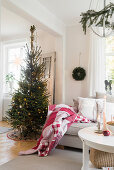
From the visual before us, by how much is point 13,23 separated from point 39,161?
3.97 m

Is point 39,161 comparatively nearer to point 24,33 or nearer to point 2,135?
point 2,135

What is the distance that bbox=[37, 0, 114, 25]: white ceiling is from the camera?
383 cm

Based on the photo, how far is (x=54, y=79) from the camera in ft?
16.7

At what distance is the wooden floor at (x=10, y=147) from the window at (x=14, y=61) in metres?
2.81

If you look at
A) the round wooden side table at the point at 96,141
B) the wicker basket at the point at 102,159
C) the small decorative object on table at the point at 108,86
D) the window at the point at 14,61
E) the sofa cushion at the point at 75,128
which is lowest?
the wicker basket at the point at 102,159

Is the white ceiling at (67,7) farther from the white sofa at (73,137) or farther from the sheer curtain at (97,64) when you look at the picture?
the white sofa at (73,137)

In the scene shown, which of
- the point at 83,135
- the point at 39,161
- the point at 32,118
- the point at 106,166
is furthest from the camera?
the point at 32,118

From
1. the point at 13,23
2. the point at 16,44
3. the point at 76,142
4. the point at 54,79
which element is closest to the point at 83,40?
the point at 54,79

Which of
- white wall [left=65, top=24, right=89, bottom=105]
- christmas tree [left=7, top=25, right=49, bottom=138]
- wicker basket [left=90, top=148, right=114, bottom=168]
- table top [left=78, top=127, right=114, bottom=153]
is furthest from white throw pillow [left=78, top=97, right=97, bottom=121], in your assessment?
white wall [left=65, top=24, right=89, bottom=105]

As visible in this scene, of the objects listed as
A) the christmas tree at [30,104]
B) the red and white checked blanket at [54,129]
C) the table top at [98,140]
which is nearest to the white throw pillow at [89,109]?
the red and white checked blanket at [54,129]

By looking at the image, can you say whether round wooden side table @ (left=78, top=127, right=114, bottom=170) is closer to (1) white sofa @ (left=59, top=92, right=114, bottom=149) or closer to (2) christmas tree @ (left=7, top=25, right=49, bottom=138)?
(1) white sofa @ (left=59, top=92, right=114, bottom=149)

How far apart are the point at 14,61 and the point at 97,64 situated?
3.12m

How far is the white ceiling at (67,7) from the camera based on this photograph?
3.83 m

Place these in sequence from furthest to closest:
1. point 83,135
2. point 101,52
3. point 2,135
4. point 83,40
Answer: point 83,40 < point 101,52 < point 2,135 < point 83,135
